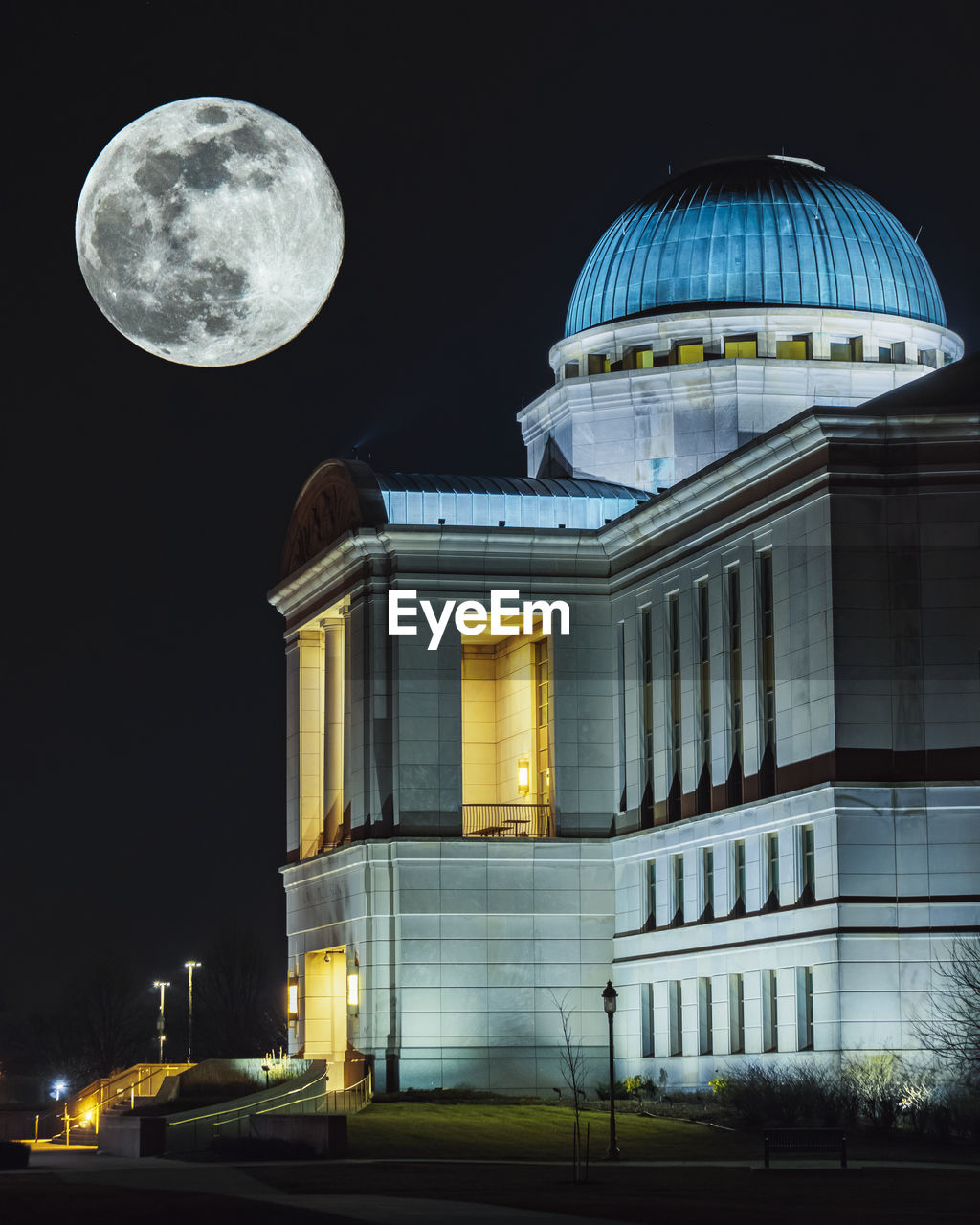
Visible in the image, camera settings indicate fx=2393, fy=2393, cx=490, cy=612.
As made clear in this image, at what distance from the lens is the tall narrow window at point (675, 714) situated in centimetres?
7638

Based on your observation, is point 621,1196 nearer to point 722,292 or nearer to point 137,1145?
point 137,1145

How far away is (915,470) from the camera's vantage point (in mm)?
65312

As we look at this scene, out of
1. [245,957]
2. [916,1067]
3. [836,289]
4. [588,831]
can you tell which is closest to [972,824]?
[916,1067]

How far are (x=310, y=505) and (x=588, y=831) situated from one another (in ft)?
56.1

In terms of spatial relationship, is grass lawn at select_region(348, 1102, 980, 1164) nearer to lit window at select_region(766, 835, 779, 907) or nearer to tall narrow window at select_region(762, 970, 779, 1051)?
tall narrow window at select_region(762, 970, 779, 1051)

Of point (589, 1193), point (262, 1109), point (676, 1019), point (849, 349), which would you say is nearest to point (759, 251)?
point (849, 349)

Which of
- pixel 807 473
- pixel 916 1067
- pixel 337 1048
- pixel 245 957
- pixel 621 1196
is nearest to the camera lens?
pixel 621 1196

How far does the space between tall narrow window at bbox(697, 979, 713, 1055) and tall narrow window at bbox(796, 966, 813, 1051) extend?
23.1 ft

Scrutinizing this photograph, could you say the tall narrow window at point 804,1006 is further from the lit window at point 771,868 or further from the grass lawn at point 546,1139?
the grass lawn at point 546,1139

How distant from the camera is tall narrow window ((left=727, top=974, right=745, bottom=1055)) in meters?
70.8

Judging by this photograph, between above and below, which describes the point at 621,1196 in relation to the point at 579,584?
below

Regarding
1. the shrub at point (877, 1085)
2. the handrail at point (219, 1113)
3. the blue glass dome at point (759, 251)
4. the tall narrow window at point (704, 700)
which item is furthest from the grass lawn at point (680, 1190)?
the blue glass dome at point (759, 251)

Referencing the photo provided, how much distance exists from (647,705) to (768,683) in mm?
9923

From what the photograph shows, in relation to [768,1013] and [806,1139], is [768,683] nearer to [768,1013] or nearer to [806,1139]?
[768,1013]
